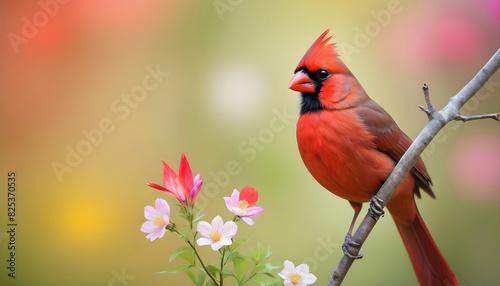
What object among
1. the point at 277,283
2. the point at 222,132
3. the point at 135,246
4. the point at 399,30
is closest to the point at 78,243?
the point at 135,246

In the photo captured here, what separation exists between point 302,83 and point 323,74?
0.20 ft

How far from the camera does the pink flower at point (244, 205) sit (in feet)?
3.73

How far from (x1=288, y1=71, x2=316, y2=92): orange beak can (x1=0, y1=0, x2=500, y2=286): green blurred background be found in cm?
53

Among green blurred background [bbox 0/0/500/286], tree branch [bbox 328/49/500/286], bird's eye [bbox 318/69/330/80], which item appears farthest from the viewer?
green blurred background [bbox 0/0/500/286]

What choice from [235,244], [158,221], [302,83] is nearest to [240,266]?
[235,244]

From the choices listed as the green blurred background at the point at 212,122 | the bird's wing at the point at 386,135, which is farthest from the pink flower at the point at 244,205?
the green blurred background at the point at 212,122

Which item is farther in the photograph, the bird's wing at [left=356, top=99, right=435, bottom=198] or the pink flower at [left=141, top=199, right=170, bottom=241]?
the bird's wing at [left=356, top=99, right=435, bottom=198]

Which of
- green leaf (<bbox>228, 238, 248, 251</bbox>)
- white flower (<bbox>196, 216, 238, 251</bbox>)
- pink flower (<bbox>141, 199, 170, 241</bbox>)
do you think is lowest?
green leaf (<bbox>228, 238, 248, 251</bbox>)

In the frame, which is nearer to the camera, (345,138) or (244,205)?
(244,205)

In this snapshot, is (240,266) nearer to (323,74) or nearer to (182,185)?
(182,185)

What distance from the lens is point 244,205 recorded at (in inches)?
45.9

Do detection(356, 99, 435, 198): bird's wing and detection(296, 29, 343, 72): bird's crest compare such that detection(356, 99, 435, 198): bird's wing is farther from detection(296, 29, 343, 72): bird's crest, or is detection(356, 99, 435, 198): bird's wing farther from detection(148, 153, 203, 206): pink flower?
detection(148, 153, 203, 206): pink flower

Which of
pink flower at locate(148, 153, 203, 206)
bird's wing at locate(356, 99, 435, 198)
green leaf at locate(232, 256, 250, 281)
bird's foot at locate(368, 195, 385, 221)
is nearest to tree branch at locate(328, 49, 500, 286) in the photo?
bird's foot at locate(368, 195, 385, 221)

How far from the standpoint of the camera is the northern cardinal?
1303mm
